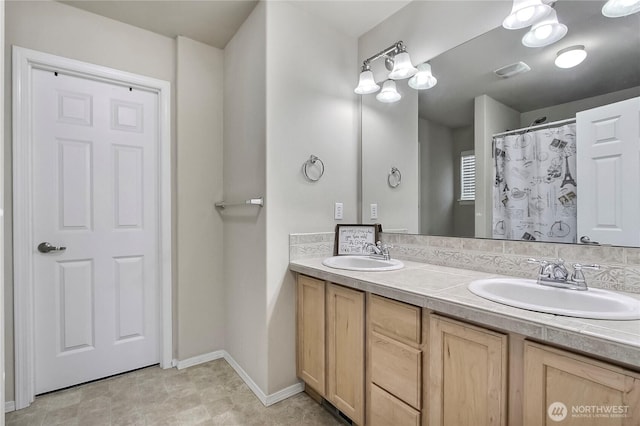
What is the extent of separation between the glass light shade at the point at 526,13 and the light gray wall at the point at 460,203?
476 mm

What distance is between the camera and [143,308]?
7.25ft

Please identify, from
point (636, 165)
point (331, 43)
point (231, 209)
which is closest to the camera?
point (636, 165)

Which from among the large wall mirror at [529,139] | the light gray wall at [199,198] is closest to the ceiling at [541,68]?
the large wall mirror at [529,139]

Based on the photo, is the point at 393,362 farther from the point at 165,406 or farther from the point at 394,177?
the point at 165,406

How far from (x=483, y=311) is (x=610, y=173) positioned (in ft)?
2.61

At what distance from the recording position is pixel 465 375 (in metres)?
1.01

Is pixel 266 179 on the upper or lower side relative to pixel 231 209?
upper

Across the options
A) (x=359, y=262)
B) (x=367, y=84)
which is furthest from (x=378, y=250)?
(x=367, y=84)

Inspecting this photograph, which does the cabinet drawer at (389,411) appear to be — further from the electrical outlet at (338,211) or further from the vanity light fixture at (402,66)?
the vanity light fixture at (402,66)

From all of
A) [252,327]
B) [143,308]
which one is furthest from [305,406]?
[143,308]

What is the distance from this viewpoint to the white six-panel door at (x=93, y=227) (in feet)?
6.18

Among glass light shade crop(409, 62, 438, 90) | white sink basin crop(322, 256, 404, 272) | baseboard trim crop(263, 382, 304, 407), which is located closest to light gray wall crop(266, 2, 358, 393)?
baseboard trim crop(263, 382, 304, 407)

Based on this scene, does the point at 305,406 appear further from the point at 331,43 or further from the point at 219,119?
the point at 331,43

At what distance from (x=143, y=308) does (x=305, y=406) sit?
136 centimetres
